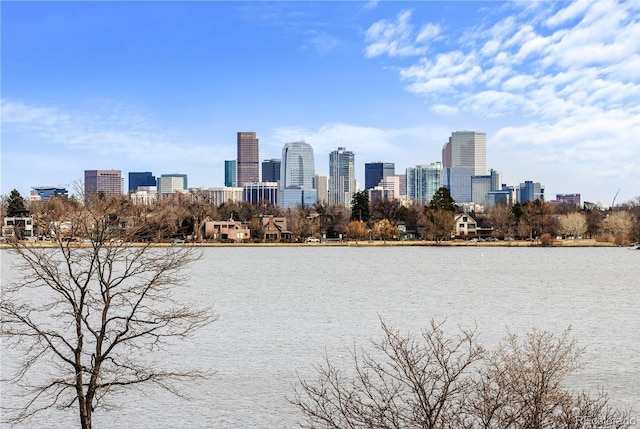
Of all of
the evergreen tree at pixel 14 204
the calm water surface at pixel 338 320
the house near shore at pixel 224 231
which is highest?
the evergreen tree at pixel 14 204

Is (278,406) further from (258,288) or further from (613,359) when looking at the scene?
(258,288)

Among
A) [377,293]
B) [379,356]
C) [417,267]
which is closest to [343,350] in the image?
[379,356]

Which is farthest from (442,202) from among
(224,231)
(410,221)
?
(224,231)

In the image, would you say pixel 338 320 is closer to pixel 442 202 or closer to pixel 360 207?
pixel 442 202

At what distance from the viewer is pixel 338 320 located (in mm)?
26953

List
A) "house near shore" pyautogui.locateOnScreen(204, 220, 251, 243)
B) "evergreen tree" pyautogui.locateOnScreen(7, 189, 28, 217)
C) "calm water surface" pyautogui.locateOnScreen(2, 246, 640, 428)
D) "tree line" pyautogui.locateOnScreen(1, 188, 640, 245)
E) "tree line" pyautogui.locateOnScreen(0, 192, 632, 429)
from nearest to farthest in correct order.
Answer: "tree line" pyautogui.locateOnScreen(0, 192, 632, 429)
"calm water surface" pyautogui.locateOnScreen(2, 246, 640, 428)
"evergreen tree" pyautogui.locateOnScreen(7, 189, 28, 217)
"tree line" pyautogui.locateOnScreen(1, 188, 640, 245)
"house near shore" pyautogui.locateOnScreen(204, 220, 251, 243)

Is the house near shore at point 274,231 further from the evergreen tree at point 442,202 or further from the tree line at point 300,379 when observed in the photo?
the tree line at point 300,379

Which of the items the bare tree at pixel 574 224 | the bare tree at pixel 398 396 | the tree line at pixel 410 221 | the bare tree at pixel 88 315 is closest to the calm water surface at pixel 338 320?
the bare tree at pixel 88 315

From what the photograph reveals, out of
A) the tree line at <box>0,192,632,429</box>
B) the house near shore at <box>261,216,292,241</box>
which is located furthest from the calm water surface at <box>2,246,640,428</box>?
the house near shore at <box>261,216,292,241</box>

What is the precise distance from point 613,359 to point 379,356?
6149 mm

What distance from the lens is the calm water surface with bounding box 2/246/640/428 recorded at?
49.8ft

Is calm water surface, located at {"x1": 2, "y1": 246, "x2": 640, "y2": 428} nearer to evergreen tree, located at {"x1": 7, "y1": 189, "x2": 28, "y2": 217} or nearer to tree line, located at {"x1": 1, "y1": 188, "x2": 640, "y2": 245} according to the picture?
evergreen tree, located at {"x1": 7, "y1": 189, "x2": 28, "y2": 217}

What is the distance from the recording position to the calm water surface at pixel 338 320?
1519 centimetres

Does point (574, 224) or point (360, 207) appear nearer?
point (574, 224)
